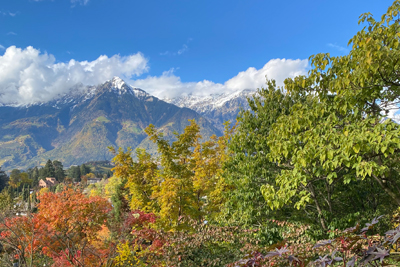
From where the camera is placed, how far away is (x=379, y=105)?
562cm

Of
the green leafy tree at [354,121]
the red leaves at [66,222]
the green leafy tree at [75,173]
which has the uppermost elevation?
the green leafy tree at [75,173]

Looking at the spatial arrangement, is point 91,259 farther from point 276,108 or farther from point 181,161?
point 276,108

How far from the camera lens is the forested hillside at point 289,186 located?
380 centimetres

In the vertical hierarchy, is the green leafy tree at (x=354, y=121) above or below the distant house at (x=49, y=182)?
below

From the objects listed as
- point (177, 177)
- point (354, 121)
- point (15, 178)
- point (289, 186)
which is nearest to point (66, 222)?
point (177, 177)

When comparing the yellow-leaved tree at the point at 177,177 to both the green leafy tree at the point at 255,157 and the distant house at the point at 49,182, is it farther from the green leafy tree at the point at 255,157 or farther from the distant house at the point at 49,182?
the distant house at the point at 49,182

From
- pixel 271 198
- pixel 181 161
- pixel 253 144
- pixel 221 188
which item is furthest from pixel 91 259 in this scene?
pixel 271 198

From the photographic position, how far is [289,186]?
15.4 ft

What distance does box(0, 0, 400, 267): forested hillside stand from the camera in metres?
3.80

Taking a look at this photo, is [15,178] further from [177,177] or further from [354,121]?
[354,121]

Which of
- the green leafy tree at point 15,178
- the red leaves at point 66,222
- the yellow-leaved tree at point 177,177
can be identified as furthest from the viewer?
the green leafy tree at point 15,178

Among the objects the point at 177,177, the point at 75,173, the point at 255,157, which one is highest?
the point at 75,173

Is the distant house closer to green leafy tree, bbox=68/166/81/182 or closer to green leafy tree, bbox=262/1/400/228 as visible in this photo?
green leafy tree, bbox=68/166/81/182

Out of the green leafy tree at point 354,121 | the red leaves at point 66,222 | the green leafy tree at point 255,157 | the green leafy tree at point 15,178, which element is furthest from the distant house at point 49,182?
the green leafy tree at point 354,121
